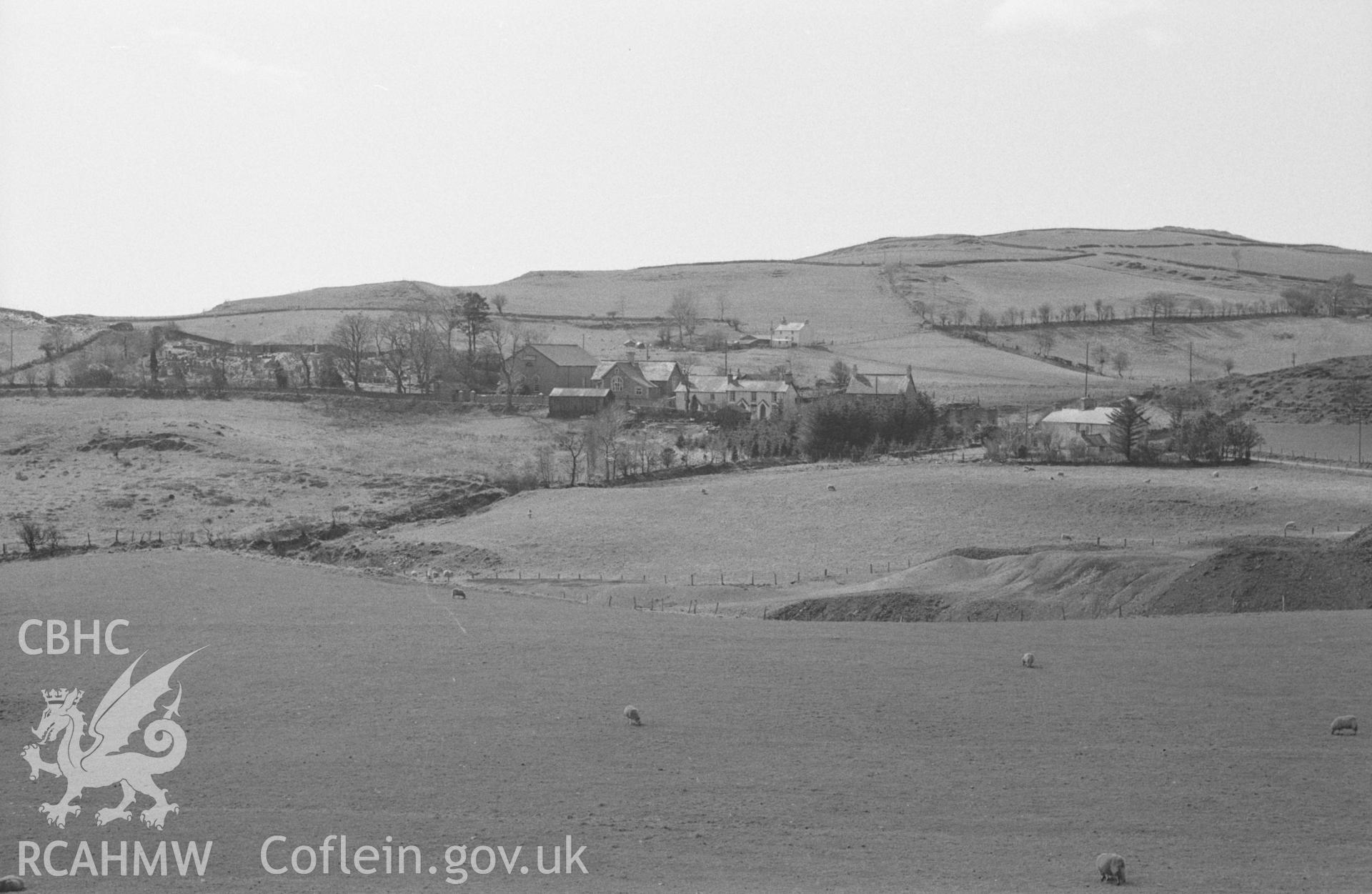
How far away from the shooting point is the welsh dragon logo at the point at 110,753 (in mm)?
18219

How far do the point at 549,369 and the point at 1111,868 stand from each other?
84615 millimetres

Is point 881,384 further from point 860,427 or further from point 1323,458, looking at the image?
point 1323,458

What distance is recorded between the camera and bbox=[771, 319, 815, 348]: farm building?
126750mm

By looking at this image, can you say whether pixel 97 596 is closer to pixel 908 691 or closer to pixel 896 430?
pixel 908 691

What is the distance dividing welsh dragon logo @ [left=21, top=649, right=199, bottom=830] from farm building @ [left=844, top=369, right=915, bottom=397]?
6291cm

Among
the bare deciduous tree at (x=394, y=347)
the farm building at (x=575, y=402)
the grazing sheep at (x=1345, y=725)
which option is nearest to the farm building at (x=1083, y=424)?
the farm building at (x=575, y=402)

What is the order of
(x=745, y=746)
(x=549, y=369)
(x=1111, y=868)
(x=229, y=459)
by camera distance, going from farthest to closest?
(x=549, y=369), (x=229, y=459), (x=745, y=746), (x=1111, y=868)

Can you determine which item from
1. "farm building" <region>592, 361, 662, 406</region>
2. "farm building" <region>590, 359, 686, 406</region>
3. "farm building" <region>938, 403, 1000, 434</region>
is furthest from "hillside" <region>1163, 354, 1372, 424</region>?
"farm building" <region>592, 361, 662, 406</region>

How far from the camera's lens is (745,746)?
21.5 m

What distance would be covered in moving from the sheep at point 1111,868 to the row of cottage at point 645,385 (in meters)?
63.9

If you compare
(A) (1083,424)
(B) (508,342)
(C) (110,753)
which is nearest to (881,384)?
(A) (1083,424)

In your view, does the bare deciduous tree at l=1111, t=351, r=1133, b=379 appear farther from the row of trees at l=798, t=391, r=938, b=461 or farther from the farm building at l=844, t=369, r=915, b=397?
the row of trees at l=798, t=391, r=938, b=461

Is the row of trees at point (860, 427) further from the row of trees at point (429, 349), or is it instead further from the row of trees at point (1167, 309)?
the row of trees at point (1167, 309)

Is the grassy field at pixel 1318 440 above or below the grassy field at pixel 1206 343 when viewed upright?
below
